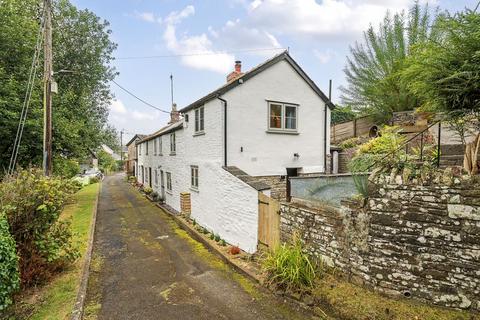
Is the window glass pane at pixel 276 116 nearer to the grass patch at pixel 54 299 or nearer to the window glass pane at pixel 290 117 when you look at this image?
the window glass pane at pixel 290 117

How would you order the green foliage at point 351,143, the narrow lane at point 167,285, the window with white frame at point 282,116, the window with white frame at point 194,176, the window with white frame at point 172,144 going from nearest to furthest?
the narrow lane at point 167,285
the window with white frame at point 282,116
the window with white frame at point 194,176
the green foliage at point 351,143
the window with white frame at point 172,144

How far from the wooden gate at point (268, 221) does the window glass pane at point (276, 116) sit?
13.9 ft

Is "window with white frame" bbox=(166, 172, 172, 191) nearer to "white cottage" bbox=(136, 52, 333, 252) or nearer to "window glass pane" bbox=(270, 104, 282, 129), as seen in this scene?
"white cottage" bbox=(136, 52, 333, 252)

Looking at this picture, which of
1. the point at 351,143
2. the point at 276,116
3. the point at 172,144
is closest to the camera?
the point at 276,116

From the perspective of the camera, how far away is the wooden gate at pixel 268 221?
24.0 ft

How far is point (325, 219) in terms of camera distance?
5.87 metres

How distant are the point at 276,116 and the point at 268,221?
518 centimetres

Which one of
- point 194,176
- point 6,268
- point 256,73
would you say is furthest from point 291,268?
point 194,176

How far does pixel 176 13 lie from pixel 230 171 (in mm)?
10090

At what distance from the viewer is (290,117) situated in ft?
37.8

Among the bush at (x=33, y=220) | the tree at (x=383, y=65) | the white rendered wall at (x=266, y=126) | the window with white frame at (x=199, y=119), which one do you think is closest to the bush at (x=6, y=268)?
the bush at (x=33, y=220)

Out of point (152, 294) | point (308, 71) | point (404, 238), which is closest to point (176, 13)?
point (308, 71)

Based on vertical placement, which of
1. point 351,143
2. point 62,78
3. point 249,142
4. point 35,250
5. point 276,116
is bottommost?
point 35,250

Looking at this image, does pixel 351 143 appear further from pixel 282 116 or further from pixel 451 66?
pixel 451 66
